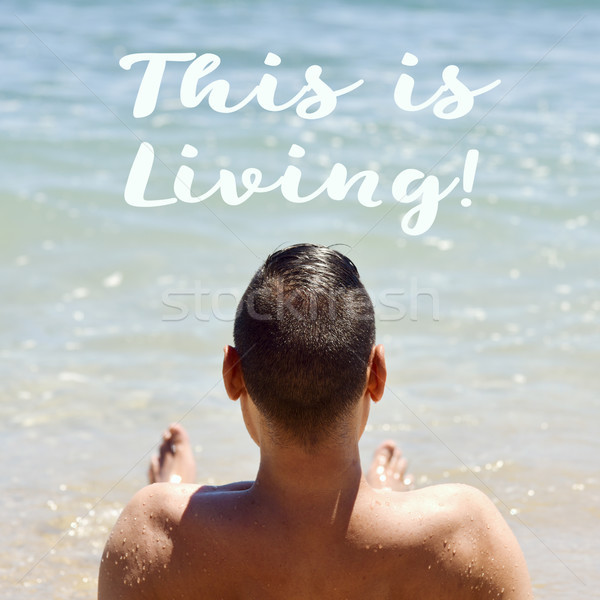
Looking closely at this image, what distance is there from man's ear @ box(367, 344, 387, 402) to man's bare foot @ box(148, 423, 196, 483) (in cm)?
147

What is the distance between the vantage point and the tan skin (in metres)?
1.87

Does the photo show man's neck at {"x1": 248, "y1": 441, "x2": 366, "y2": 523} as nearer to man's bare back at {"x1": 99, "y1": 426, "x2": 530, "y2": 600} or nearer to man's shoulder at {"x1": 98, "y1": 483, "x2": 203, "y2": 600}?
man's bare back at {"x1": 99, "y1": 426, "x2": 530, "y2": 600}

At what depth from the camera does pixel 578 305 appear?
16.6ft

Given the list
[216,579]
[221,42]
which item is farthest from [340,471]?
[221,42]

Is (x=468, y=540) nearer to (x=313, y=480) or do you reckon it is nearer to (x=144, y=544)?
(x=313, y=480)

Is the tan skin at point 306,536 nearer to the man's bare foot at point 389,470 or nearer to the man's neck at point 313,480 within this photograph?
the man's neck at point 313,480

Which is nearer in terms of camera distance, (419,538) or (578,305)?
(419,538)

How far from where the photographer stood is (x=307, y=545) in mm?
1869

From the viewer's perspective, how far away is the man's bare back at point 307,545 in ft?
6.15

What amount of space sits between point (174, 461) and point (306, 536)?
1.53 metres

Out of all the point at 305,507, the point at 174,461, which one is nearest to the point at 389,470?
the point at 174,461

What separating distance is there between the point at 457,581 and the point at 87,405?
2445mm

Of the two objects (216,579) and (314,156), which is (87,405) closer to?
(216,579)
